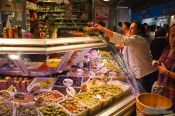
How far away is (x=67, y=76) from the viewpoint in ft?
13.3

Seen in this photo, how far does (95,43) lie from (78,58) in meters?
1.00

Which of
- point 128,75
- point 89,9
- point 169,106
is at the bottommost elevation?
point 169,106

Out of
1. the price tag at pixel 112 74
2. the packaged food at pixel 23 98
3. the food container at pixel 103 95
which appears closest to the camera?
the packaged food at pixel 23 98

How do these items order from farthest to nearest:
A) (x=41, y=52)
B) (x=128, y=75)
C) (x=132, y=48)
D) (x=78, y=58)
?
(x=132, y=48)
(x=78, y=58)
(x=128, y=75)
(x=41, y=52)

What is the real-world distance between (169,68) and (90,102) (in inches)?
56.7

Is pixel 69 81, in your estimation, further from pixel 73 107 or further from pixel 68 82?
pixel 73 107

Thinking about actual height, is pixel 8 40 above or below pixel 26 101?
above

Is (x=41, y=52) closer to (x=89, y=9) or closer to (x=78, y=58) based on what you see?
(x=78, y=58)

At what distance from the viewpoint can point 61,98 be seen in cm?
318

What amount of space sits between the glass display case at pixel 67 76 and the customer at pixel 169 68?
48cm

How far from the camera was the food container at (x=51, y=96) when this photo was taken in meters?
3.08

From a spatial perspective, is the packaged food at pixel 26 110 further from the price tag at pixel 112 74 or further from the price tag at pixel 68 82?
the price tag at pixel 112 74

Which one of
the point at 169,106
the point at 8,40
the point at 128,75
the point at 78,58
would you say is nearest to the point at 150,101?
the point at 169,106

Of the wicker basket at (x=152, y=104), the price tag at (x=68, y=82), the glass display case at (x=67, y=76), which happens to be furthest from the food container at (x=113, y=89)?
the price tag at (x=68, y=82)
